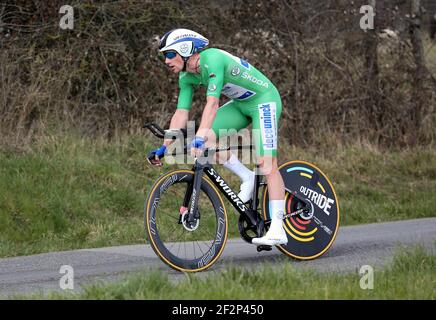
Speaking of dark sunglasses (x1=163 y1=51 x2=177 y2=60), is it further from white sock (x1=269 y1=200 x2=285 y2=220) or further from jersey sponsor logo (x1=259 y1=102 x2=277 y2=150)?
white sock (x1=269 y1=200 x2=285 y2=220)

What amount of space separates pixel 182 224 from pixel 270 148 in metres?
1.06

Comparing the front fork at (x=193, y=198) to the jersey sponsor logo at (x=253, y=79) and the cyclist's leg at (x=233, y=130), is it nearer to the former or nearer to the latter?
the cyclist's leg at (x=233, y=130)

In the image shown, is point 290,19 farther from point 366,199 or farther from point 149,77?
point 366,199

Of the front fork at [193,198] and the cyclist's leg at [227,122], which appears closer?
the front fork at [193,198]

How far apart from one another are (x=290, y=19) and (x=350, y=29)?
112 centimetres

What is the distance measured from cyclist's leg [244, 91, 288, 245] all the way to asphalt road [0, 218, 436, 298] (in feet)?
1.00

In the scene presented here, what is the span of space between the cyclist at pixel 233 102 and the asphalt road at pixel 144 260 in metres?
0.60

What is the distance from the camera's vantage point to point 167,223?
8609 millimetres

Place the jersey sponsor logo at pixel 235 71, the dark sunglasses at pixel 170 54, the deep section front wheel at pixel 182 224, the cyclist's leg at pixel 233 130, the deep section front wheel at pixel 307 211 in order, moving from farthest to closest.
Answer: the deep section front wheel at pixel 307 211, the cyclist's leg at pixel 233 130, the jersey sponsor logo at pixel 235 71, the dark sunglasses at pixel 170 54, the deep section front wheel at pixel 182 224

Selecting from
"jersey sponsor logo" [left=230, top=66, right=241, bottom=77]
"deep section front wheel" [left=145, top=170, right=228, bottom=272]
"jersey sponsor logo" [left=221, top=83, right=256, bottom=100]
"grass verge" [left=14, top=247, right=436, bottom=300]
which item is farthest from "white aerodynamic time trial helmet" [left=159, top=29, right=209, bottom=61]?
"grass verge" [left=14, top=247, right=436, bottom=300]

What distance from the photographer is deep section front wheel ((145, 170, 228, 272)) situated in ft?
25.8

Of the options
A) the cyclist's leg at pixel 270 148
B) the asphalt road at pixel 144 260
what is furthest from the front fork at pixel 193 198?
the cyclist's leg at pixel 270 148

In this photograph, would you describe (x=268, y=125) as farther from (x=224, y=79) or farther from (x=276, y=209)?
(x=276, y=209)

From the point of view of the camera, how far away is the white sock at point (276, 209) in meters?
8.53
